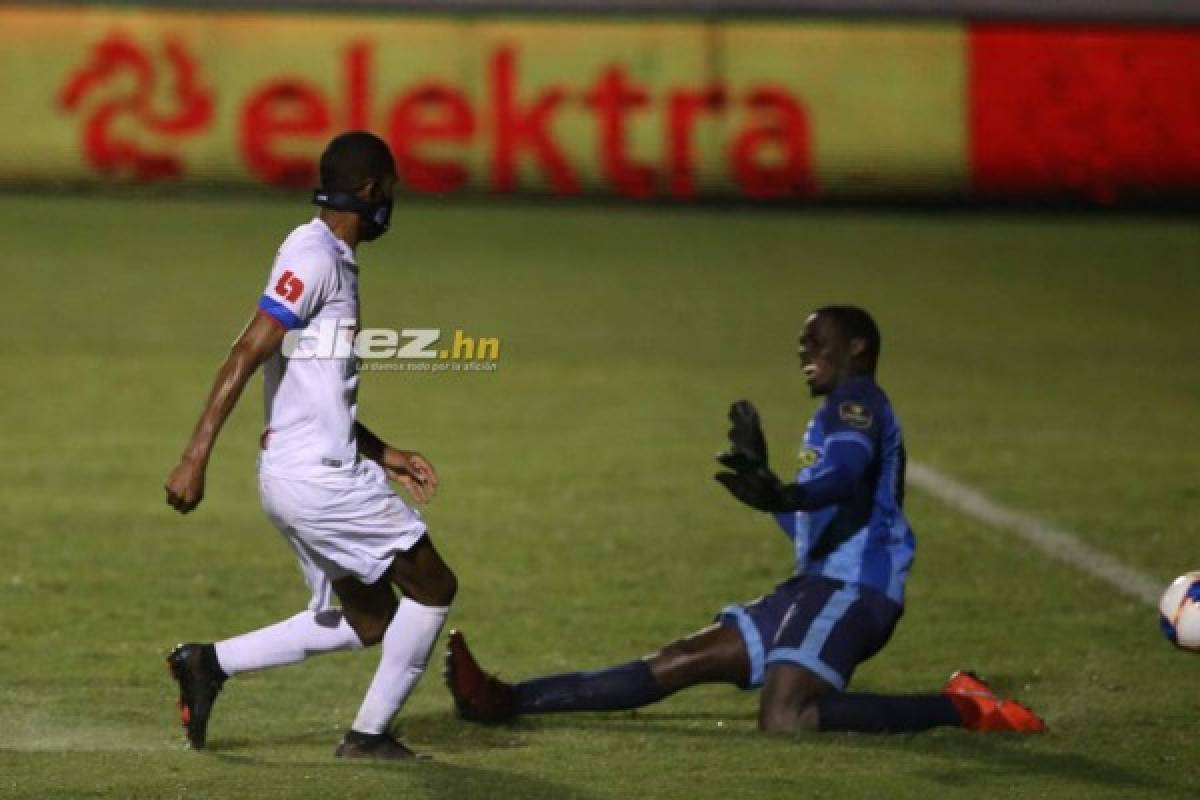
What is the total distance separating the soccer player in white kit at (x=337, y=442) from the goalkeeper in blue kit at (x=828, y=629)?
1.88 feet

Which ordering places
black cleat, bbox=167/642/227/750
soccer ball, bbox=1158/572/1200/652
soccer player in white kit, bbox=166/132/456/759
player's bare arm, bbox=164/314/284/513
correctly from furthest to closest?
black cleat, bbox=167/642/227/750
soccer ball, bbox=1158/572/1200/652
soccer player in white kit, bbox=166/132/456/759
player's bare arm, bbox=164/314/284/513

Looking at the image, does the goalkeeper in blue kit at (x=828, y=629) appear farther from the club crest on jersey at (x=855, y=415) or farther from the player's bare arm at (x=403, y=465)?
the player's bare arm at (x=403, y=465)

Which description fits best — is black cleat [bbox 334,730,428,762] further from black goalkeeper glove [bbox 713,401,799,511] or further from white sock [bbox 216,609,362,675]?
black goalkeeper glove [bbox 713,401,799,511]

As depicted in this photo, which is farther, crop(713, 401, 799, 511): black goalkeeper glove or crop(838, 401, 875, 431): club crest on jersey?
crop(838, 401, 875, 431): club crest on jersey

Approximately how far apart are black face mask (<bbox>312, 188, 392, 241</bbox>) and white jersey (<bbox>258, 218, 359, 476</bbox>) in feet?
0.27

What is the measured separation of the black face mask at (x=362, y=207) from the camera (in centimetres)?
704

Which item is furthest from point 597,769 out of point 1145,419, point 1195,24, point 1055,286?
point 1195,24

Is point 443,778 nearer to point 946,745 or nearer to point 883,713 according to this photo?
point 883,713

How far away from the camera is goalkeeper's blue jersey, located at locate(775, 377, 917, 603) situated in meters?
7.66

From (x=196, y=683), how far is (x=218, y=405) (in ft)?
3.40

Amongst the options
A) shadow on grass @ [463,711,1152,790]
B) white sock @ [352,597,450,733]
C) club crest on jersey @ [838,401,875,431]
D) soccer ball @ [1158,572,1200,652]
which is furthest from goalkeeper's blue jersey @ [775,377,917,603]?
white sock @ [352,597,450,733]

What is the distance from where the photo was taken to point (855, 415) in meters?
7.60

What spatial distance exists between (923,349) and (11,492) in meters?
7.58

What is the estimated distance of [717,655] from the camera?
7.77 metres
